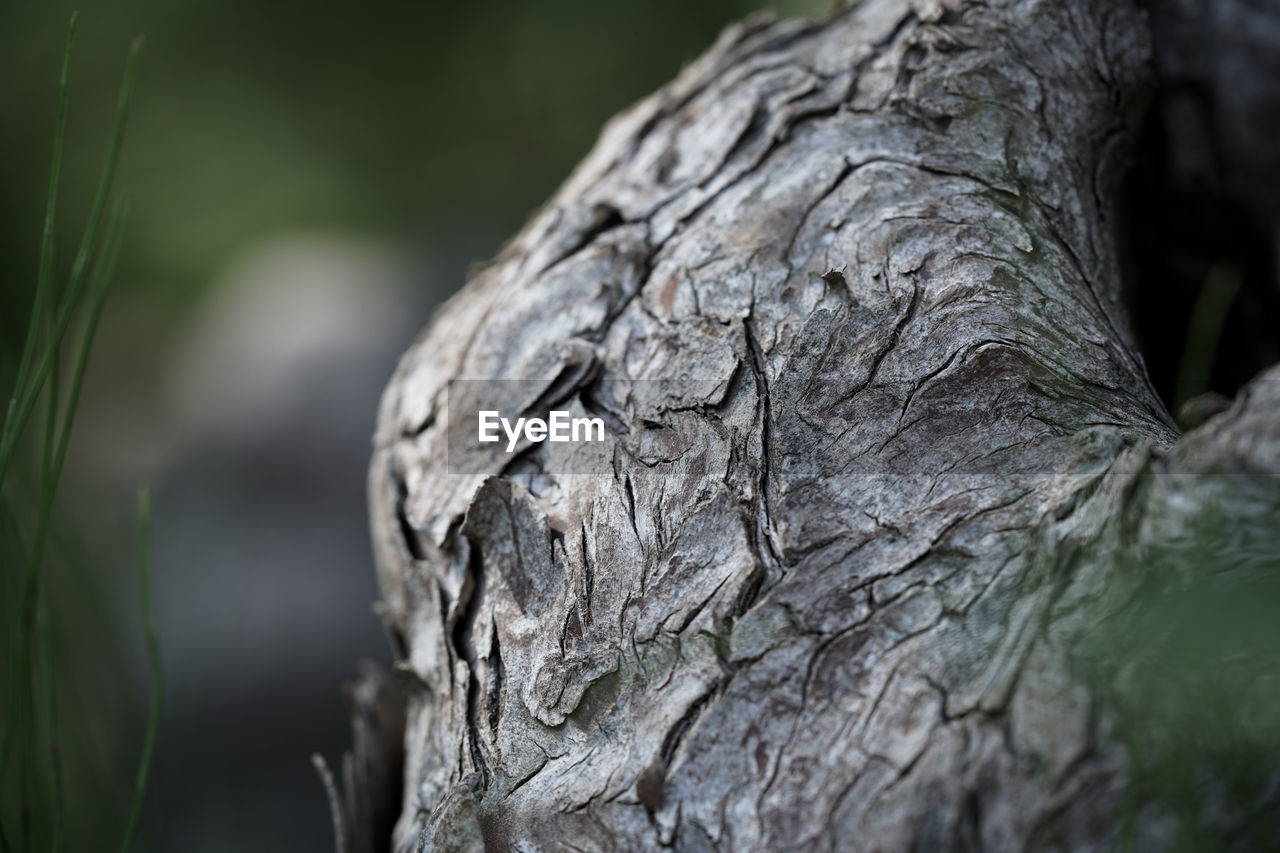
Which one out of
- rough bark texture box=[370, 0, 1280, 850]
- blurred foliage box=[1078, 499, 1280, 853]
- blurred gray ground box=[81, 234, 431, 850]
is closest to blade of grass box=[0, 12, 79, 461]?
rough bark texture box=[370, 0, 1280, 850]

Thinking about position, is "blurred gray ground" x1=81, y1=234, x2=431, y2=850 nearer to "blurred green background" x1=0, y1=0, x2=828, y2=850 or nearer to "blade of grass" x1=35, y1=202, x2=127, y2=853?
"blurred green background" x1=0, y1=0, x2=828, y2=850

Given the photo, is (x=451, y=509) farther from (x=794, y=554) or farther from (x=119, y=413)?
(x=119, y=413)

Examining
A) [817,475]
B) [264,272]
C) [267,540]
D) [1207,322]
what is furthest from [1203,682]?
[264,272]

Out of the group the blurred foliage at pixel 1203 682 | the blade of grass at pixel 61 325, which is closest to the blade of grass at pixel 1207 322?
the blurred foliage at pixel 1203 682

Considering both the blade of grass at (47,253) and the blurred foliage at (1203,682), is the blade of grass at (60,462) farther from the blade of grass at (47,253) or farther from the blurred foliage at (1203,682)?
the blurred foliage at (1203,682)

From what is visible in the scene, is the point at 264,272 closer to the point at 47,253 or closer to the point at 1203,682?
the point at 47,253
